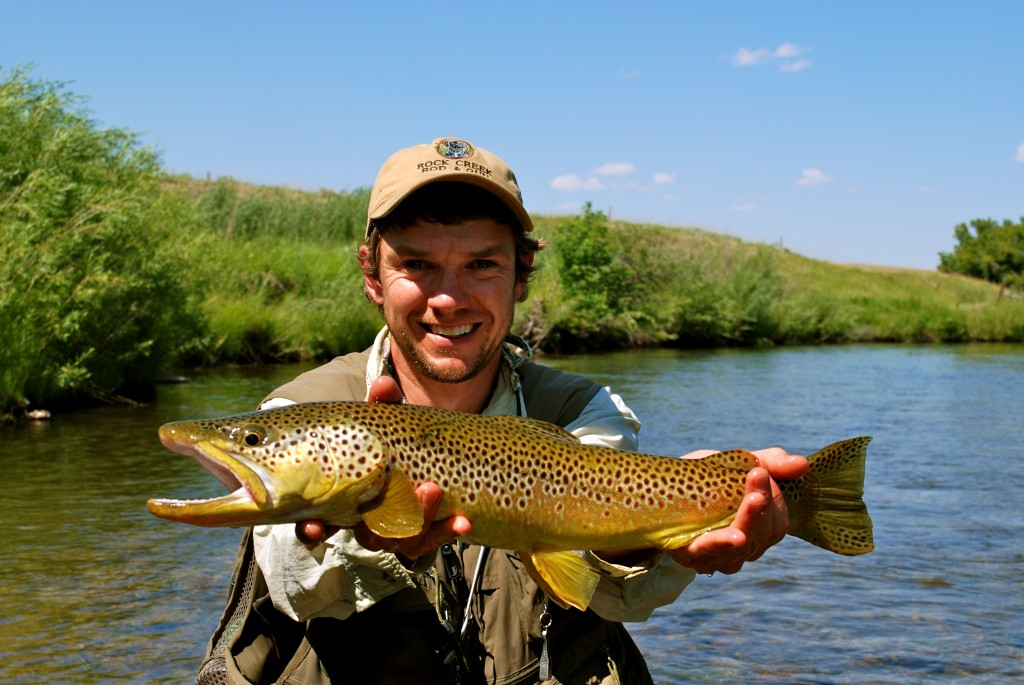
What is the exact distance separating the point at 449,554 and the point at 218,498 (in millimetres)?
998

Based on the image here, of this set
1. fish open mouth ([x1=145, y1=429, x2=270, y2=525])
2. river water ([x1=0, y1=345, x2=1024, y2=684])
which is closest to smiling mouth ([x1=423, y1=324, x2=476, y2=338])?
fish open mouth ([x1=145, y1=429, x2=270, y2=525])

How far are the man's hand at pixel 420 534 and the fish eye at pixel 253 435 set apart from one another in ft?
0.75

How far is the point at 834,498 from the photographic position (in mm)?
2832

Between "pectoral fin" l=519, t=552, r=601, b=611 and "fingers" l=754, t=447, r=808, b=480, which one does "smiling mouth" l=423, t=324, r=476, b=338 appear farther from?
"fingers" l=754, t=447, r=808, b=480

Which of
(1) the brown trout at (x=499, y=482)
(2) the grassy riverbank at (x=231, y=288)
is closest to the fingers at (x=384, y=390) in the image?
(1) the brown trout at (x=499, y=482)

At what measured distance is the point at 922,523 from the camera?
10008 mm

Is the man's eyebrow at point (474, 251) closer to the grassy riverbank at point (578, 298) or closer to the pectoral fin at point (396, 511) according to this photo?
the pectoral fin at point (396, 511)

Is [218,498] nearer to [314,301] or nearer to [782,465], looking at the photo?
[782,465]

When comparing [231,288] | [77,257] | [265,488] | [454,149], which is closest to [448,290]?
[454,149]

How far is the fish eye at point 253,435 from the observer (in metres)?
2.46

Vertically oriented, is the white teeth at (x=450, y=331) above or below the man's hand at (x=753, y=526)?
above

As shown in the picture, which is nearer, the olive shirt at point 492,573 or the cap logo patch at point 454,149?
the olive shirt at point 492,573

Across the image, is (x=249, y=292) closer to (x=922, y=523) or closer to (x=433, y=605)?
(x=922, y=523)

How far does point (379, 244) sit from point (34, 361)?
12776 millimetres
